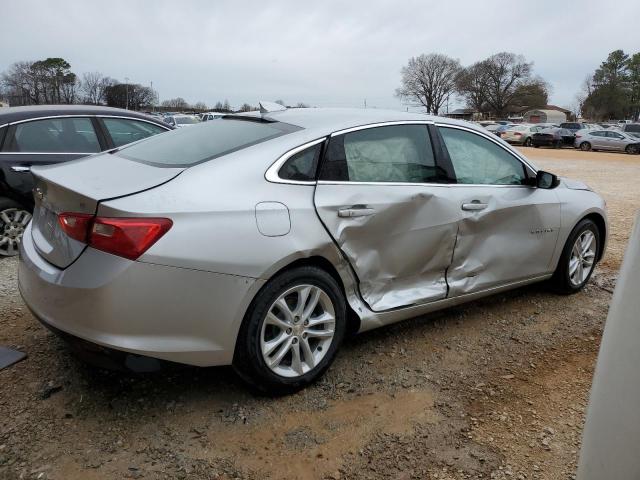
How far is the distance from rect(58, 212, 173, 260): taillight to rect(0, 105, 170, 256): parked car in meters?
3.31

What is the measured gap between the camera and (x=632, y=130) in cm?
3666

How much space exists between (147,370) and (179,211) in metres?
0.73

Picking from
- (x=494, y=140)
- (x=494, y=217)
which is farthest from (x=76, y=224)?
(x=494, y=140)

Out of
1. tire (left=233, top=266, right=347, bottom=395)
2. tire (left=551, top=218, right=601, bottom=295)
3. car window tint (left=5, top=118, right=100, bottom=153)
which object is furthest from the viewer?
car window tint (left=5, top=118, right=100, bottom=153)

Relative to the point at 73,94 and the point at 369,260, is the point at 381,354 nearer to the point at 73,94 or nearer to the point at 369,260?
the point at 369,260

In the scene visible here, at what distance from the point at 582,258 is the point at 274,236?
318 cm

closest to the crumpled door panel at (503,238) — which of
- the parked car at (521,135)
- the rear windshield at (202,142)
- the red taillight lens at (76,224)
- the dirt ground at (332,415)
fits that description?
the dirt ground at (332,415)

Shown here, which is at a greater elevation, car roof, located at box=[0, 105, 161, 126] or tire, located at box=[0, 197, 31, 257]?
car roof, located at box=[0, 105, 161, 126]

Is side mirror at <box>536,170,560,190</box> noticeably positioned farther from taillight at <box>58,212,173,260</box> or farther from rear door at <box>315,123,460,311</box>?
taillight at <box>58,212,173,260</box>

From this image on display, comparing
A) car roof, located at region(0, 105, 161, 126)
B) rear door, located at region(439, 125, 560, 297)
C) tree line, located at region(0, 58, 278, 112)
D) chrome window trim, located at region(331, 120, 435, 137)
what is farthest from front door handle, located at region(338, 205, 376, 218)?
tree line, located at region(0, 58, 278, 112)

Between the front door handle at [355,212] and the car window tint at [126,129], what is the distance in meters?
3.87

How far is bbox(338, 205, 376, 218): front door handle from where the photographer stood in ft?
9.55

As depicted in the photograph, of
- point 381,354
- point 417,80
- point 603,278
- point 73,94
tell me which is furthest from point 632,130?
point 73,94

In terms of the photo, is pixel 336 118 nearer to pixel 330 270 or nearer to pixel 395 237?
pixel 395 237
